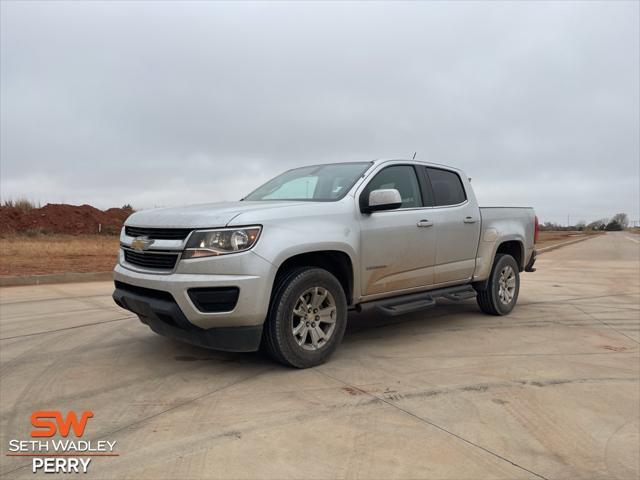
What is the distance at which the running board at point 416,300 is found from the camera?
4840mm

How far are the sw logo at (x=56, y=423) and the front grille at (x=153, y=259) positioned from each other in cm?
125

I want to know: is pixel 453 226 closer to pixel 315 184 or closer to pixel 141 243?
pixel 315 184

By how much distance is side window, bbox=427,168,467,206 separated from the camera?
5.76m

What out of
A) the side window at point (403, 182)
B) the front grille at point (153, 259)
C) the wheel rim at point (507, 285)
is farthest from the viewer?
the wheel rim at point (507, 285)

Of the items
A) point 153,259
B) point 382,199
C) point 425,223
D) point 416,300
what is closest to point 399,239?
point 425,223

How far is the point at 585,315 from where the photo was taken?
7.05 m

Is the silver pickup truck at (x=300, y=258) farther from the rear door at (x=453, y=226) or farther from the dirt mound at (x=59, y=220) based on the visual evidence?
the dirt mound at (x=59, y=220)

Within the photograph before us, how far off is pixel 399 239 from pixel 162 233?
2334mm

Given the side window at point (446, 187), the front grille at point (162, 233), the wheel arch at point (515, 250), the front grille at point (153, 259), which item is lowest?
the wheel arch at point (515, 250)

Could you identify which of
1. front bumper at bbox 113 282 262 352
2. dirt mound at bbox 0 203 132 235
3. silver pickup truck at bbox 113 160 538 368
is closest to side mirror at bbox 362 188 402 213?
silver pickup truck at bbox 113 160 538 368

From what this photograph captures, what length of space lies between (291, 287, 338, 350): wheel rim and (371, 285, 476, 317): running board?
693mm

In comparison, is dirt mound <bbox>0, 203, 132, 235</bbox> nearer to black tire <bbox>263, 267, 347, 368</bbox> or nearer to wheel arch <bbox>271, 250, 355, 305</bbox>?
wheel arch <bbox>271, 250, 355, 305</bbox>

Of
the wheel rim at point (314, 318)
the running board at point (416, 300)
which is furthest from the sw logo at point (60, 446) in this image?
the running board at point (416, 300)

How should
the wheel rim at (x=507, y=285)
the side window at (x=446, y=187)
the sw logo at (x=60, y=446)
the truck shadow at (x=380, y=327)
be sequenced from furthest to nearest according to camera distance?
the wheel rim at (x=507, y=285) < the side window at (x=446, y=187) < the truck shadow at (x=380, y=327) < the sw logo at (x=60, y=446)
